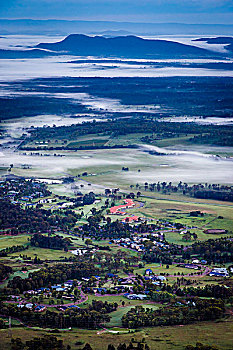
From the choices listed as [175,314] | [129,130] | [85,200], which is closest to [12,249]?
[85,200]

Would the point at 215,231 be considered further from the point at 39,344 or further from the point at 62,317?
the point at 39,344

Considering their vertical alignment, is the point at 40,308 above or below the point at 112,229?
below

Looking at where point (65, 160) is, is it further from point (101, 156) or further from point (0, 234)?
point (0, 234)

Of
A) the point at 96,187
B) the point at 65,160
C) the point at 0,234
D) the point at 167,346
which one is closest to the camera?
the point at 167,346

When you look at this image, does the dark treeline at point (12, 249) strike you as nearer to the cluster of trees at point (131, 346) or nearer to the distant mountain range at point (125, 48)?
the cluster of trees at point (131, 346)

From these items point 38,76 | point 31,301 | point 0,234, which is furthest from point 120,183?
point 38,76

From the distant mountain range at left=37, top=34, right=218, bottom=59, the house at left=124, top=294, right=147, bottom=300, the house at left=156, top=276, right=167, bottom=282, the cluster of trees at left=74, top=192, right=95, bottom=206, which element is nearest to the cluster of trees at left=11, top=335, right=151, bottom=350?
the house at left=124, top=294, right=147, bottom=300
